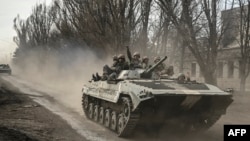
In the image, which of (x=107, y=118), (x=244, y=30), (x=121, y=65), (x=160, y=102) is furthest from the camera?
(x=244, y=30)

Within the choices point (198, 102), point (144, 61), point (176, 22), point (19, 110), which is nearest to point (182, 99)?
point (198, 102)

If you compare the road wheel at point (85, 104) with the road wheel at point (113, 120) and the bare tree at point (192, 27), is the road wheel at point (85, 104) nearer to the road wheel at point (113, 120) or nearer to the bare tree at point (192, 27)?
the road wheel at point (113, 120)

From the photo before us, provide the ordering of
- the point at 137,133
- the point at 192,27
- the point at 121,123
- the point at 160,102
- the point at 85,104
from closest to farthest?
the point at 160,102
the point at 121,123
the point at 137,133
the point at 85,104
the point at 192,27

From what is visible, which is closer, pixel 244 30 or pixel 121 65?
pixel 121 65

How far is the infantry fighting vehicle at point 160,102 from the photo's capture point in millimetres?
9320

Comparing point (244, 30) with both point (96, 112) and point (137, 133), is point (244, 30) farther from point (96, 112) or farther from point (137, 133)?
point (137, 133)

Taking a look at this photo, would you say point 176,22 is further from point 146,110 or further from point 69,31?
point 69,31

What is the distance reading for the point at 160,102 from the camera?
366 inches

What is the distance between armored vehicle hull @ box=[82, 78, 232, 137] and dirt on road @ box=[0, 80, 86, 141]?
119 cm

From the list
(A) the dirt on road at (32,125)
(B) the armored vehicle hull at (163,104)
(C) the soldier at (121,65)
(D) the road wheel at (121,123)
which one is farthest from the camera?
(C) the soldier at (121,65)

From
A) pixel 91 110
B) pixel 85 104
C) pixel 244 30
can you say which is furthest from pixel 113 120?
pixel 244 30

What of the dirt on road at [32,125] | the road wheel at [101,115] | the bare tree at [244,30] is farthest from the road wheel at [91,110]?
the bare tree at [244,30]

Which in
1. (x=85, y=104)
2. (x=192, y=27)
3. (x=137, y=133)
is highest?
(x=192, y=27)

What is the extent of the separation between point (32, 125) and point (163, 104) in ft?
12.3
